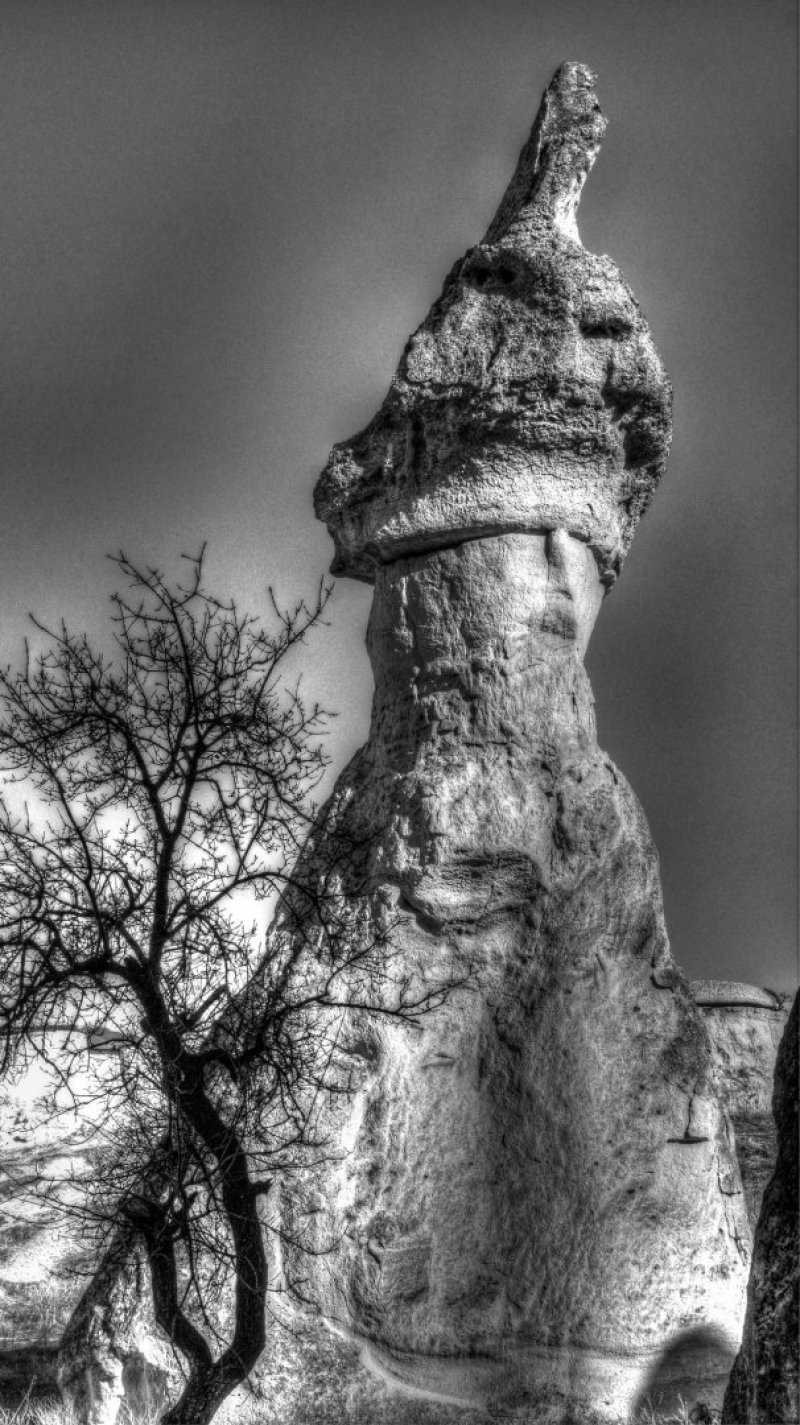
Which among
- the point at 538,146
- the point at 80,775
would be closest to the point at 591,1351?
the point at 80,775

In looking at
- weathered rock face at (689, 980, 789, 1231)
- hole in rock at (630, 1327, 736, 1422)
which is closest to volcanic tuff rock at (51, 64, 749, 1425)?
hole in rock at (630, 1327, 736, 1422)

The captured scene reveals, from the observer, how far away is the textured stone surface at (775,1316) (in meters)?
3.86

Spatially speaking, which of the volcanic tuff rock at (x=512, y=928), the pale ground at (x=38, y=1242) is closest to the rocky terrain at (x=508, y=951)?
the volcanic tuff rock at (x=512, y=928)

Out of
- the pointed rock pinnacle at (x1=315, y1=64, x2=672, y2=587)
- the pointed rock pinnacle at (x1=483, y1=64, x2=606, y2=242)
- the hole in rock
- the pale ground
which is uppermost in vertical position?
the pointed rock pinnacle at (x1=483, y1=64, x2=606, y2=242)

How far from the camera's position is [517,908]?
23.8 ft

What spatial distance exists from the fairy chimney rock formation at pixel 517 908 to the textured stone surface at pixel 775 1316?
2.66 m

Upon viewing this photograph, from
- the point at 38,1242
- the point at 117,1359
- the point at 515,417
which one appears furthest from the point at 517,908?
the point at 38,1242

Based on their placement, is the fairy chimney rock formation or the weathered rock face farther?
the weathered rock face

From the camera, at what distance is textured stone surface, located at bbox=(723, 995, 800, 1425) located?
386cm

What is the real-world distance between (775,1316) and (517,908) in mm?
3394

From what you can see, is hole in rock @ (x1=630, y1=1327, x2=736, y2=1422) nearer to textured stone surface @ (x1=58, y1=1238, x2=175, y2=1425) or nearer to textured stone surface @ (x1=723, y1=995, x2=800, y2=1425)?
textured stone surface @ (x1=58, y1=1238, x2=175, y2=1425)

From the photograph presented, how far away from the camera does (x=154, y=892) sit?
584cm

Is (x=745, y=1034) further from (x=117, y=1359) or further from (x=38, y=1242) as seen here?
(x=117, y=1359)

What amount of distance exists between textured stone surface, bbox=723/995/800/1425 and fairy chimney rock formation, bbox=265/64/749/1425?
105 inches
